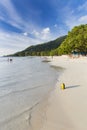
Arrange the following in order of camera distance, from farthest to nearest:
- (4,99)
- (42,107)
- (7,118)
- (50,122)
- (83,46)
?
1. (83,46)
2. (4,99)
3. (42,107)
4. (7,118)
5. (50,122)

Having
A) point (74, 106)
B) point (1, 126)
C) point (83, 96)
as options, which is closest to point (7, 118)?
point (1, 126)

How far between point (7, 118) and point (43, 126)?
79.6 inches

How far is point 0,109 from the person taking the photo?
866cm

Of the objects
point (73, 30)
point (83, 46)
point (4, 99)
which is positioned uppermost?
point (73, 30)

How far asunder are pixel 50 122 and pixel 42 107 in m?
2.20

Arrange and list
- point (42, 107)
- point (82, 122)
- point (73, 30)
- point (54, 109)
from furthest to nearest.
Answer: point (73, 30), point (42, 107), point (54, 109), point (82, 122)

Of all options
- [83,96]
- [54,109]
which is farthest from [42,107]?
[83,96]

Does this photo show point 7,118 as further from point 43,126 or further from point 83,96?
point 83,96

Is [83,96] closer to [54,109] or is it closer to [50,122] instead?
[54,109]

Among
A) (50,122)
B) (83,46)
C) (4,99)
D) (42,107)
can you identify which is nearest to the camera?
(50,122)

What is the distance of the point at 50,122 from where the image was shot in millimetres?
6406

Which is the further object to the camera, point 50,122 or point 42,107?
point 42,107

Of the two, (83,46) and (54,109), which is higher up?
(83,46)

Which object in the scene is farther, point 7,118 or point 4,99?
point 4,99
